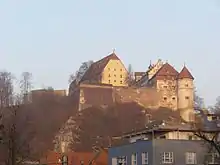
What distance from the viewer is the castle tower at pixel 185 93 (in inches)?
4234

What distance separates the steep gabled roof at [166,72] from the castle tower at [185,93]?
165cm

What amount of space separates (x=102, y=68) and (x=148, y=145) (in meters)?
70.3

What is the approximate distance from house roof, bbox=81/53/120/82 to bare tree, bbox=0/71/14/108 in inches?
625

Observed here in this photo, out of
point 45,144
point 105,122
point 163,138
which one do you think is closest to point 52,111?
point 105,122

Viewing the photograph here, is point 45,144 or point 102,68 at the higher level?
point 102,68

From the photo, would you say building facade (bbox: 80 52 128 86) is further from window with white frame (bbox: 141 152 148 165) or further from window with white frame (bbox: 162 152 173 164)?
window with white frame (bbox: 162 152 173 164)

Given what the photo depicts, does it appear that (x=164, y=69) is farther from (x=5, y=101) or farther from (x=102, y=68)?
(x=5, y=101)

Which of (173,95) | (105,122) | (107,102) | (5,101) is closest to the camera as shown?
(5,101)

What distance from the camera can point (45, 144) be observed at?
83.5 meters

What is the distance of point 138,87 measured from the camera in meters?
110

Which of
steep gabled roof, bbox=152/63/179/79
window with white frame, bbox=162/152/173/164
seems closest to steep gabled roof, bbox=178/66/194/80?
steep gabled roof, bbox=152/63/179/79

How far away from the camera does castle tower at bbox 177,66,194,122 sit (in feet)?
353

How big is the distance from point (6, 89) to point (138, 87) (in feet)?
87.0

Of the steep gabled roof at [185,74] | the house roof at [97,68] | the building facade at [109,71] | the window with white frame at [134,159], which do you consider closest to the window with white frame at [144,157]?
the window with white frame at [134,159]
